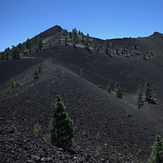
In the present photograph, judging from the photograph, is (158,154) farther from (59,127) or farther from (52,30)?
(52,30)

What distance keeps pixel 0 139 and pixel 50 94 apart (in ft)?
66.2

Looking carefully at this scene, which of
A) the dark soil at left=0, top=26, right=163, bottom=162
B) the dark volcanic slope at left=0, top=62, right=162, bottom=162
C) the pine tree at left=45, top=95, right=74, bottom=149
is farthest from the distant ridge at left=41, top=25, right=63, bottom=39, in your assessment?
the pine tree at left=45, top=95, right=74, bottom=149

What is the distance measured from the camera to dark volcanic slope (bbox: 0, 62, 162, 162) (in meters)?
21.1

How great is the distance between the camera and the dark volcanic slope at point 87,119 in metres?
21.1

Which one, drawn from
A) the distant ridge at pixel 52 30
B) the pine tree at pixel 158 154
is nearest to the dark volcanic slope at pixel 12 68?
the pine tree at pixel 158 154

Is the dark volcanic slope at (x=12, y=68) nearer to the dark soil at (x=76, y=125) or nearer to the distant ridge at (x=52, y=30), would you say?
the dark soil at (x=76, y=125)

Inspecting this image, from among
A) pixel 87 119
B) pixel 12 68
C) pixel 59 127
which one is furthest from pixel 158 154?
pixel 12 68

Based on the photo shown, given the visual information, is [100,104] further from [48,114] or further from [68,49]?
[68,49]

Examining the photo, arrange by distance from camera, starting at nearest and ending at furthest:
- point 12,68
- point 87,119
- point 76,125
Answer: point 76,125
point 87,119
point 12,68

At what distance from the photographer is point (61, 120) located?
611 inches

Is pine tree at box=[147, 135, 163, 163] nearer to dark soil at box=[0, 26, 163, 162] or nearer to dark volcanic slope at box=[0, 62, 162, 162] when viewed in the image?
dark soil at box=[0, 26, 163, 162]

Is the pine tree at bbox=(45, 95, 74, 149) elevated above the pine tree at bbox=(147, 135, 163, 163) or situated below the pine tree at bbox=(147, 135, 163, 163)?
above

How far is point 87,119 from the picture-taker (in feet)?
90.6

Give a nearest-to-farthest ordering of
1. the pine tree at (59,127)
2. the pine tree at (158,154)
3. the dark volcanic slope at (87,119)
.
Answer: the pine tree at (59,127) → the pine tree at (158,154) → the dark volcanic slope at (87,119)
